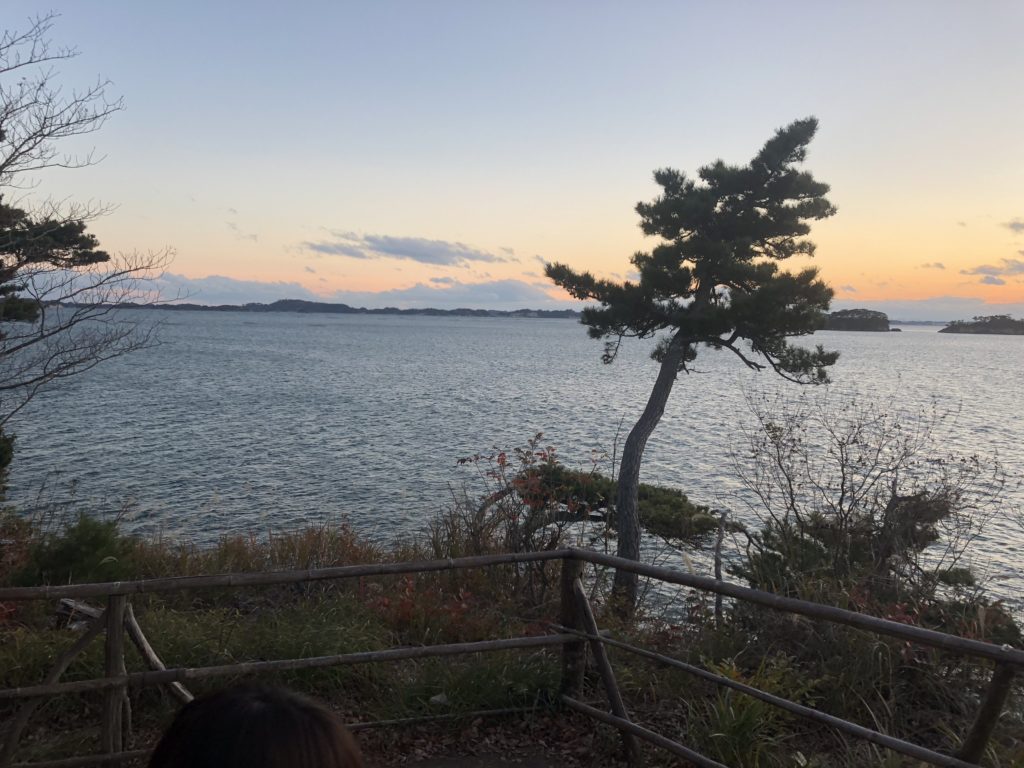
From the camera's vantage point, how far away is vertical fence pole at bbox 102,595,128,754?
4105mm

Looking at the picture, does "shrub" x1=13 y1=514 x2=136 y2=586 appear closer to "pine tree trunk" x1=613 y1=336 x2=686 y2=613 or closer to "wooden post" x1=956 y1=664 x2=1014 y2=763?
"wooden post" x1=956 y1=664 x2=1014 y2=763

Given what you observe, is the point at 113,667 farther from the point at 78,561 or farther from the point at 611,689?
the point at 78,561

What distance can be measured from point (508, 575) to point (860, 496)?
4457 mm

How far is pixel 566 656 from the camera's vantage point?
5070 millimetres

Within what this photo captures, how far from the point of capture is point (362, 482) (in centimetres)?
2200

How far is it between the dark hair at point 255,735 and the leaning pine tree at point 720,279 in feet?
41.5

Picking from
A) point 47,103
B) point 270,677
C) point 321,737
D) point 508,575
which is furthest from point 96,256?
point 321,737

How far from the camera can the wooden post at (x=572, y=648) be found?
16.5 ft

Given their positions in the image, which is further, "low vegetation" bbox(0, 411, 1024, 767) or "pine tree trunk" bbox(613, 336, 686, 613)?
"pine tree trunk" bbox(613, 336, 686, 613)

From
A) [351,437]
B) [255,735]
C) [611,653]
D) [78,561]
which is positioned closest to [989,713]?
[611,653]

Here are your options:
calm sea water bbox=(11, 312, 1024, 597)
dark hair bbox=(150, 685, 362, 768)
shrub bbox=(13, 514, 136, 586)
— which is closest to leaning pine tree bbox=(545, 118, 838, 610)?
calm sea water bbox=(11, 312, 1024, 597)

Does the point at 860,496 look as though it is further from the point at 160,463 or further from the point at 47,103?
the point at 160,463

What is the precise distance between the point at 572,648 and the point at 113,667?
2.82 meters

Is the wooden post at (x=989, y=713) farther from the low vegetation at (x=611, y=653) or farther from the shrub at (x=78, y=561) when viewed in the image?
the shrub at (x=78, y=561)
